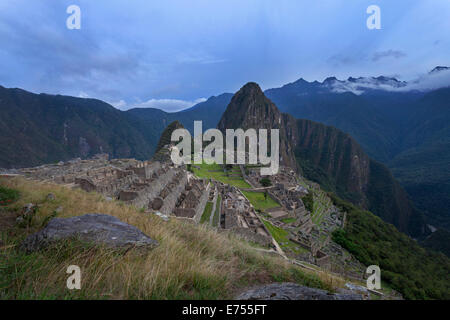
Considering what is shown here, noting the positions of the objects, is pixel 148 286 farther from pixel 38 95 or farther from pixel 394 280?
pixel 38 95

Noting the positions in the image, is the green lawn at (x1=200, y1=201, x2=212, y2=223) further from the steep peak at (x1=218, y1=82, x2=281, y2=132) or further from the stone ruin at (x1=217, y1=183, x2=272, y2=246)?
the steep peak at (x1=218, y1=82, x2=281, y2=132)

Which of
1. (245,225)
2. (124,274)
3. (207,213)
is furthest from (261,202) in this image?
(124,274)

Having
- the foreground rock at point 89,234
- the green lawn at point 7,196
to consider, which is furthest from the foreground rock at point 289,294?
the green lawn at point 7,196

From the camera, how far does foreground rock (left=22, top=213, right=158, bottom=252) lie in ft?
9.76

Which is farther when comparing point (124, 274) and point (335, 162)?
point (335, 162)

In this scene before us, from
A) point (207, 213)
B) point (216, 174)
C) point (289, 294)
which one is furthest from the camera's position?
point (216, 174)

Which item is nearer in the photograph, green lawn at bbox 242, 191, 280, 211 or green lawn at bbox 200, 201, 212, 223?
green lawn at bbox 200, 201, 212, 223

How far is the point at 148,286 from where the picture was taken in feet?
7.62

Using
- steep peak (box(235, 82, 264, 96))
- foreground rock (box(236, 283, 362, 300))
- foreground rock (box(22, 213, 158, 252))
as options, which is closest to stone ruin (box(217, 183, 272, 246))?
foreground rock (box(22, 213, 158, 252))

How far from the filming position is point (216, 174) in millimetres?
48281

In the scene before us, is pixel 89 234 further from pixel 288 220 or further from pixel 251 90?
pixel 251 90

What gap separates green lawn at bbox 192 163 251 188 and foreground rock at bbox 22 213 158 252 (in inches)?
1496

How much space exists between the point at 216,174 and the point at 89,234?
4504cm

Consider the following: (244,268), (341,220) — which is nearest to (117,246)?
(244,268)
